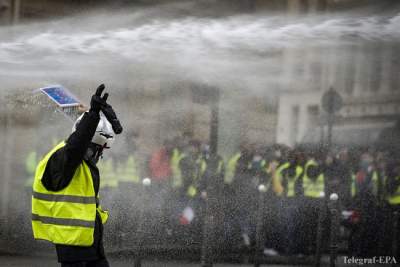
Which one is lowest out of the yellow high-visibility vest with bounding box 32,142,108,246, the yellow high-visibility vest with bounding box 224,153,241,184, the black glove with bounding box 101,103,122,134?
the yellow high-visibility vest with bounding box 224,153,241,184

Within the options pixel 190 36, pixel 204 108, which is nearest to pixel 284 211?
pixel 204 108

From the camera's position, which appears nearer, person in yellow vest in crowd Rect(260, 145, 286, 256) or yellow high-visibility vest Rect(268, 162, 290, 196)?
person in yellow vest in crowd Rect(260, 145, 286, 256)

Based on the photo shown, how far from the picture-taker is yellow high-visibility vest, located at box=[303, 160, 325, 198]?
8.45 m

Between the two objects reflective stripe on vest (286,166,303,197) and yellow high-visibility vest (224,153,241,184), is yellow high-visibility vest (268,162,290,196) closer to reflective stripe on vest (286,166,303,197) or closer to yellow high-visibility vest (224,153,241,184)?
reflective stripe on vest (286,166,303,197)

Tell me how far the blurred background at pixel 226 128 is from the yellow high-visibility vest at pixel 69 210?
10.1ft

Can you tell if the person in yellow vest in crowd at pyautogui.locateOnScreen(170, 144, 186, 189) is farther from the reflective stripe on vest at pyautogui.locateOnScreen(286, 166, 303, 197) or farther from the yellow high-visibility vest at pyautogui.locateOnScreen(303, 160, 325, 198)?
the yellow high-visibility vest at pyautogui.locateOnScreen(303, 160, 325, 198)

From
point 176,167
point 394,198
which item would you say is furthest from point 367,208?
point 176,167

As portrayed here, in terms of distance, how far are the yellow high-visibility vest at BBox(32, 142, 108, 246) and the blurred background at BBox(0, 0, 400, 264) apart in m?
3.08

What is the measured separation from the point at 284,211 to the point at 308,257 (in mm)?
652

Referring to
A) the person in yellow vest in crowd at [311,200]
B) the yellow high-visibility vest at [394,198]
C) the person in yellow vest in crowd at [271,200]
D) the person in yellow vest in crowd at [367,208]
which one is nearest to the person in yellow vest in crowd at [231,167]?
the person in yellow vest in crowd at [271,200]

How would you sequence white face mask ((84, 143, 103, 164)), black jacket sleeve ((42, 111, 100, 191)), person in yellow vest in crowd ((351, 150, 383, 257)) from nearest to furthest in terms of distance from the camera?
1. black jacket sleeve ((42, 111, 100, 191))
2. white face mask ((84, 143, 103, 164))
3. person in yellow vest in crowd ((351, 150, 383, 257))

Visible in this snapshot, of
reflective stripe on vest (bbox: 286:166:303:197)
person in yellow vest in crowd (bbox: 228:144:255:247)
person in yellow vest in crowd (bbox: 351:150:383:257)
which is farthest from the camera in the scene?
reflective stripe on vest (bbox: 286:166:303:197)

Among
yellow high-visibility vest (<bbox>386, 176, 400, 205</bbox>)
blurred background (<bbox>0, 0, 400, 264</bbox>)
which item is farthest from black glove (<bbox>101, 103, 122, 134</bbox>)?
yellow high-visibility vest (<bbox>386, 176, 400, 205</bbox>)

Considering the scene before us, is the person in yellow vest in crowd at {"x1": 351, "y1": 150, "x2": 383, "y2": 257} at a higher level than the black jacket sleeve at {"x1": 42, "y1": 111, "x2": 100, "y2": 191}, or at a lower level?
lower
